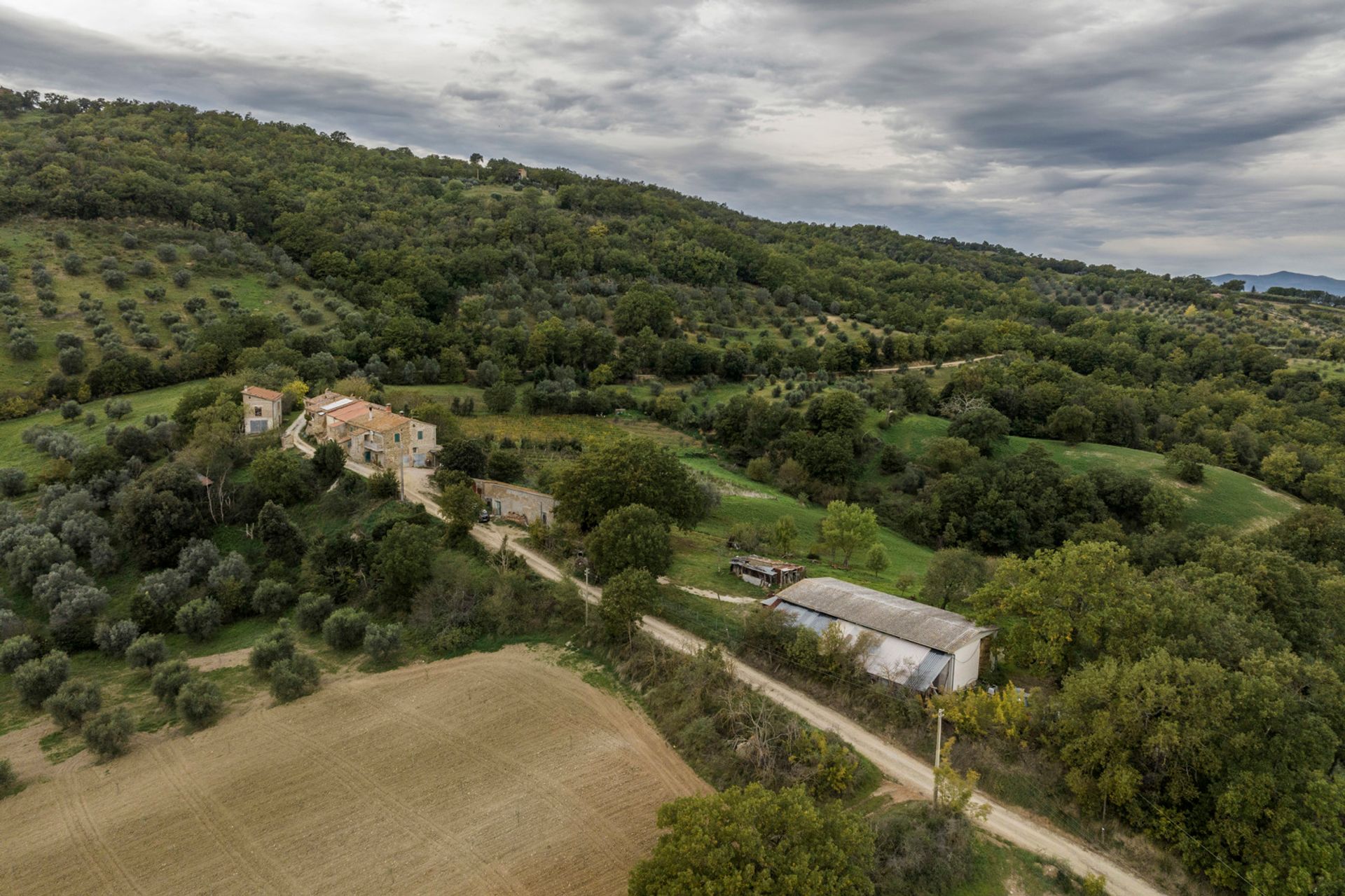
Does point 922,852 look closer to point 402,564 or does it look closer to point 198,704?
point 402,564

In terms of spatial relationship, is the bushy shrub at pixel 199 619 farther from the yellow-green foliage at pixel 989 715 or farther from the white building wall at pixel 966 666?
the white building wall at pixel 966 666

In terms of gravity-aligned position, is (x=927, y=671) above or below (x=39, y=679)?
above

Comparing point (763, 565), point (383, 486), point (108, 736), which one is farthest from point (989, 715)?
point (383, 486)

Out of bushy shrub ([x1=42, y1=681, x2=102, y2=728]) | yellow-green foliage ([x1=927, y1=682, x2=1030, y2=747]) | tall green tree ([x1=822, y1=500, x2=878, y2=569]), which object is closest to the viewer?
yellow-green foliage ([x1=927, y1=682, x2=1030, y2=747])

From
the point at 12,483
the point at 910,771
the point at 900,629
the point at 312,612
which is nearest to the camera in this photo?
the point at 910,771

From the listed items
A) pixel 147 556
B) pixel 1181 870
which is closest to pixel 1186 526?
pixel 1181 870

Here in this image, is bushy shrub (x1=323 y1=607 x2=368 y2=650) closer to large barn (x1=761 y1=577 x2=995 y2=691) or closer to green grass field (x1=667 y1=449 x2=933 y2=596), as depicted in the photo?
green grass field (x1=667 y1=449 x2=933 y2=596)

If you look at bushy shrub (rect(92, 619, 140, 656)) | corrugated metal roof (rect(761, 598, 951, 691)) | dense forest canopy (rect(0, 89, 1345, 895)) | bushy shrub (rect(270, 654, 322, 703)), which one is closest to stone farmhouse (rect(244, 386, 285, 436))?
dense forest canopy (rect(0, 89, 1345, 895))
